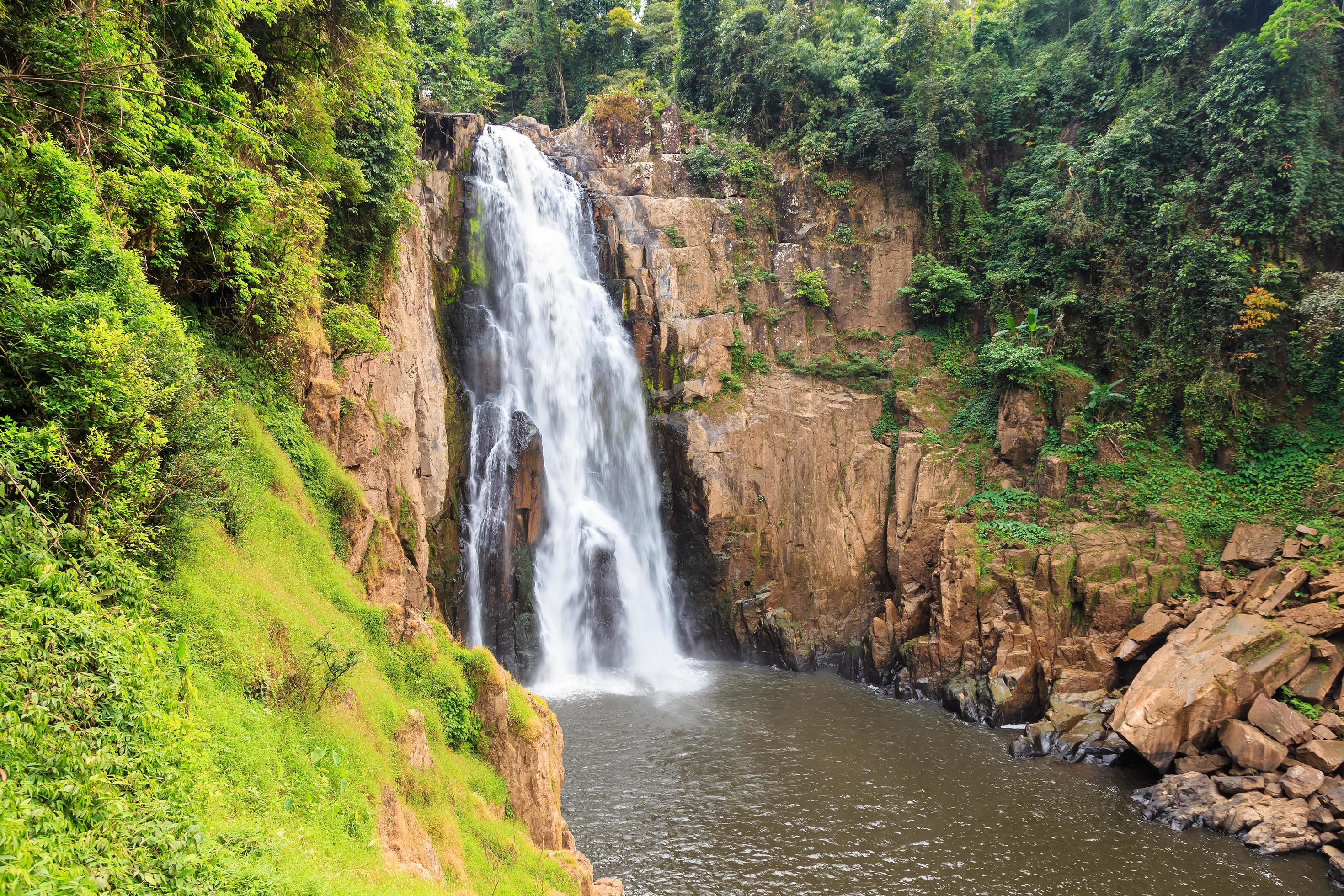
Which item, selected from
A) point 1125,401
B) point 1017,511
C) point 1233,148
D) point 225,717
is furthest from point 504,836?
point 1233,148

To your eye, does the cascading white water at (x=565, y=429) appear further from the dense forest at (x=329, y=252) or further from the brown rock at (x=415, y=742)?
the brown rock at (x=415, y=742)

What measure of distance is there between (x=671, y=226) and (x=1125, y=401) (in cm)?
1650

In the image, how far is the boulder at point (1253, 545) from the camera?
18.0 meters

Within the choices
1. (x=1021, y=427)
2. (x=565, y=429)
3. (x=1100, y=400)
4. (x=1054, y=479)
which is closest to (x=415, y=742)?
(x=565, y=429)

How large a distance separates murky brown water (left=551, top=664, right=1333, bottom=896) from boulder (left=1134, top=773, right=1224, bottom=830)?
0.92 feet

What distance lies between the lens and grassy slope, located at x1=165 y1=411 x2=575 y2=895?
215 inches

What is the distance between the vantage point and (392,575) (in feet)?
39.7

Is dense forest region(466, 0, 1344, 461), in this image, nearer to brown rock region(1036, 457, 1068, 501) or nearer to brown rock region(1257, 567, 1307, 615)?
brown rock region(1036, 457, 1068, 501)

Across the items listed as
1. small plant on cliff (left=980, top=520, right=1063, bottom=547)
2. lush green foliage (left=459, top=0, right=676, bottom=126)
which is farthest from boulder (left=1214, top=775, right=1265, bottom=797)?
lush green foliage (left=459, top=0, right=676, bottom=126)

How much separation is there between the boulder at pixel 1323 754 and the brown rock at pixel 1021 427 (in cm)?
1039

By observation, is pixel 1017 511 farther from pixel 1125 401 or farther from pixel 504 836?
pixel 504 836

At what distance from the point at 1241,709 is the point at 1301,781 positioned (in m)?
1.80

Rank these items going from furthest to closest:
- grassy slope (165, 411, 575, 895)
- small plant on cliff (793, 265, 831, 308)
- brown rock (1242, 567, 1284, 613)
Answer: small plant on cliff (793, 265, 831, 308)
brown rock (1242, 567, 1284, 613)
grassy slope (165, 411, 575, 895)

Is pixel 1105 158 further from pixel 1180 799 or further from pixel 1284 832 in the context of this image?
pixel 1284 832
